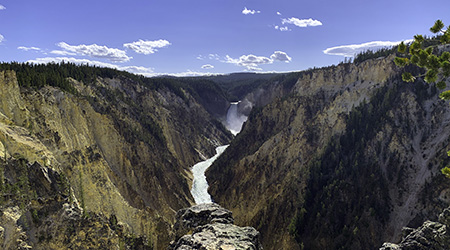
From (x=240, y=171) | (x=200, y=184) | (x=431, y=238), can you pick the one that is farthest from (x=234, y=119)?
(x=431, y=238)

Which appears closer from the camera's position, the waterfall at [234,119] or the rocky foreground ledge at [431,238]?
the rocky foreground ledge at [431,238]

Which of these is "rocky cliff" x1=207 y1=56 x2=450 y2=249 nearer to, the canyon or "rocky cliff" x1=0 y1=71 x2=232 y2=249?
the canyon

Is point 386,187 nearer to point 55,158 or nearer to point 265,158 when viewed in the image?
point 265,158

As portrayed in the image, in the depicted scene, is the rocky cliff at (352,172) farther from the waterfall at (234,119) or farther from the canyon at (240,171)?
the waterfall at (234,119)

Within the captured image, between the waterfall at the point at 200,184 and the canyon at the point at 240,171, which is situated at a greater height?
the canyon at the point at 240,171

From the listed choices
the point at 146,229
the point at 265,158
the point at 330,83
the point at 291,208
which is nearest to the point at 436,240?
the point at 291,208

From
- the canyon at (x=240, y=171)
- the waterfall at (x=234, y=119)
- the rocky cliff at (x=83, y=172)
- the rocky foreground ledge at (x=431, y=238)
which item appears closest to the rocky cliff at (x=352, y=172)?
the canyon at (x=240, y=171)

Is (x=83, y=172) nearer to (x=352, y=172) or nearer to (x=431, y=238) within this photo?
(x=431, y=238)
